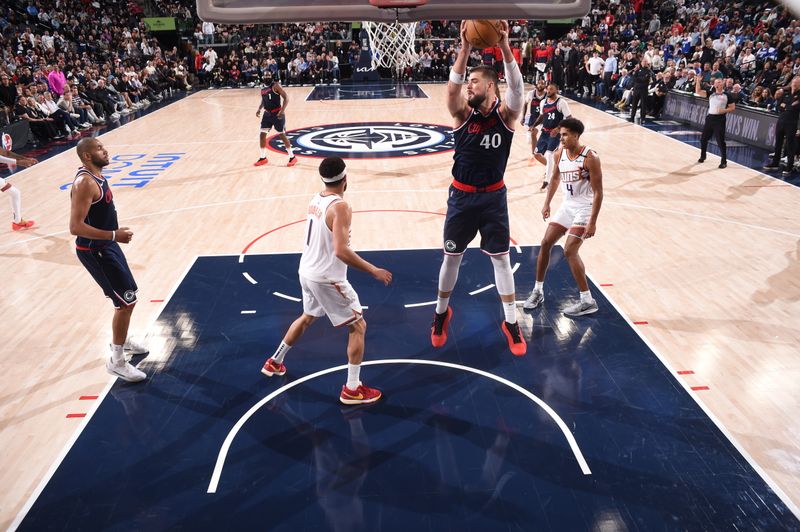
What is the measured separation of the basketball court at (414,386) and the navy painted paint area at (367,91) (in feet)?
44.2

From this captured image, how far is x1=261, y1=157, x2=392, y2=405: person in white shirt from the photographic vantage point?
13.7 feet

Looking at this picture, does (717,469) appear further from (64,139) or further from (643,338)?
(64,139)

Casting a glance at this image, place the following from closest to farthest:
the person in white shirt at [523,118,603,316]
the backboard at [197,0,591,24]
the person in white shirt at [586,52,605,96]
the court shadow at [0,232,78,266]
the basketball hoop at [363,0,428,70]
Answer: the backboard at [197,0,591,24] → the person in white shirt at [523,118,603,316] → the court shadow at [0,232,78,266] → the basketball hoop at [363,0,428,70] → the person in white shirt at [586,52,605,96]

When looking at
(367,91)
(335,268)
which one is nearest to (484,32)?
(335,268)

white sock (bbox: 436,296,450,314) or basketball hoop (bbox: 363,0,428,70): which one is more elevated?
basketball hoop (bbox: 363,0,428,70)

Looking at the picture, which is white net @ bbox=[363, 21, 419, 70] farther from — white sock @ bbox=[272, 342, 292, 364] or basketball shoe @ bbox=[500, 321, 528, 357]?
white sock @ bbox=[272, 342, 292, 364]

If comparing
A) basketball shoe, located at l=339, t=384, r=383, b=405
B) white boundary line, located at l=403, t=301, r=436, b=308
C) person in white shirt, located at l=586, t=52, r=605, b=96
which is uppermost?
person in white shirt, located at l=586, t=52, r=605, b=96

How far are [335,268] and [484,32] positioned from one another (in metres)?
1.97

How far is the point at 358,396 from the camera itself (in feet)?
15.2

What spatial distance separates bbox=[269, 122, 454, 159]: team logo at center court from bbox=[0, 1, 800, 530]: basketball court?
4.07 meters

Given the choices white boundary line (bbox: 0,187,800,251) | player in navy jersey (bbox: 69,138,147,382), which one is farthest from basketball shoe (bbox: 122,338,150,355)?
white boundary line (bbox: 0,187,800,251)

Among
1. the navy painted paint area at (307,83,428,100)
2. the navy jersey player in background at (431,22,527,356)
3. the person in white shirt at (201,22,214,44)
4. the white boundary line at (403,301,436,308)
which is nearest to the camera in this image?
the navy jersey player in background at (431,22,527,356)

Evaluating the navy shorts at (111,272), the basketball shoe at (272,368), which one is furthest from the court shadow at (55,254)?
the basketball shoe at (272,368)

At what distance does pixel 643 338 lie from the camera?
5.52 meters
